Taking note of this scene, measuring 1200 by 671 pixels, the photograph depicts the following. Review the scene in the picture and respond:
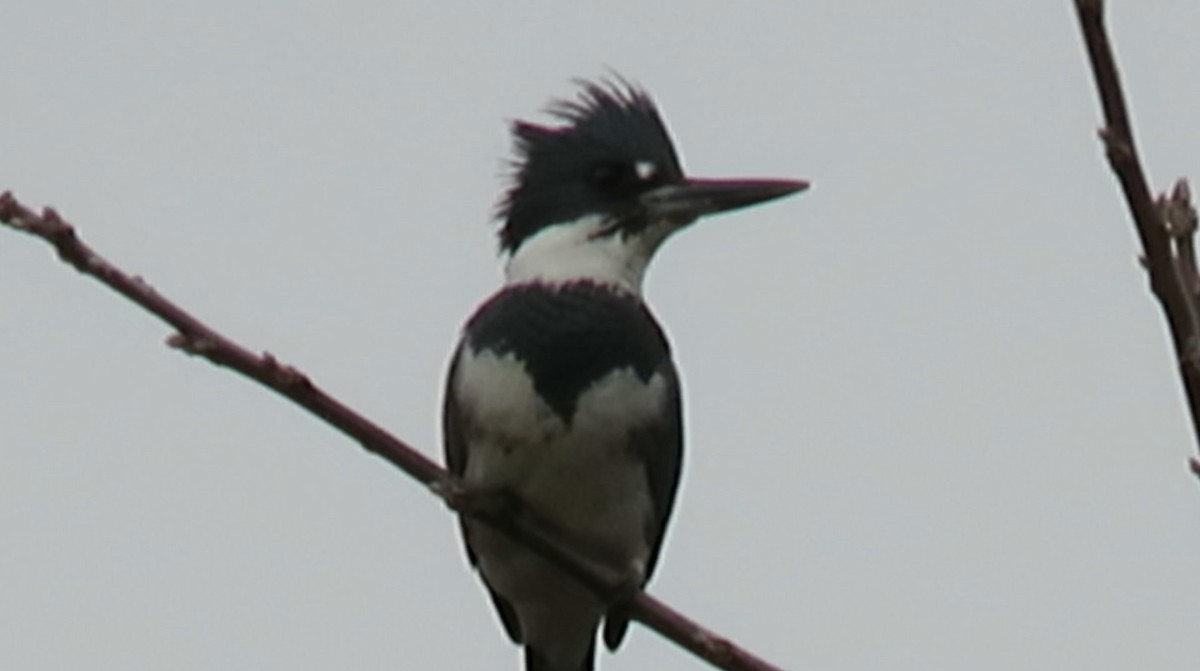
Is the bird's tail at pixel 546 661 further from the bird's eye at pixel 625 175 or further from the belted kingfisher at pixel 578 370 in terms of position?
the bird's eye at pixel 625 175

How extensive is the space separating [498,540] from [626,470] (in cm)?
42

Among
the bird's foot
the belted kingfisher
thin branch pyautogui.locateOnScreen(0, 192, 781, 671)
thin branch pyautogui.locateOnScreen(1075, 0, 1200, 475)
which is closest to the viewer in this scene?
thin branch pyautogui.locateOnScreen(1075, 0, 1200, 475)

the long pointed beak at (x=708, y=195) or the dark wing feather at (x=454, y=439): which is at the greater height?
the long pointed beak at (x=708, y=195)

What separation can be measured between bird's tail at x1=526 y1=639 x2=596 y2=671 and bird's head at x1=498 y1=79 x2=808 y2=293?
3.03 ft

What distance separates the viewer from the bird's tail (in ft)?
16.5

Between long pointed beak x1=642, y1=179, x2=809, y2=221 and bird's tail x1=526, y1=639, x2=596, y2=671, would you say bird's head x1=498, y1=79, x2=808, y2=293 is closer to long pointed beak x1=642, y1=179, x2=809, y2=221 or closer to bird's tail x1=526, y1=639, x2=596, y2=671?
long pointed beak x1=642, y1=179, x2=809, y2=221

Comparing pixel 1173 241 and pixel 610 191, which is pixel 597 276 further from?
pixel 1173 241

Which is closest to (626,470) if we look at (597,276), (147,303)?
(597,276)

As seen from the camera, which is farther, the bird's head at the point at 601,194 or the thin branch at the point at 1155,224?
the bird's head at the point at 601,194

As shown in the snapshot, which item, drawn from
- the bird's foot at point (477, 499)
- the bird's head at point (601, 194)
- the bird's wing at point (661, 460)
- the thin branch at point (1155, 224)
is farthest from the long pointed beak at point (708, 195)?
the thin branch at point (1155, 224)

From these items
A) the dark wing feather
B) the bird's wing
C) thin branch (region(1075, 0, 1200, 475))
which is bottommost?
the bird's wing

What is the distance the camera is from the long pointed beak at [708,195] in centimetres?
459

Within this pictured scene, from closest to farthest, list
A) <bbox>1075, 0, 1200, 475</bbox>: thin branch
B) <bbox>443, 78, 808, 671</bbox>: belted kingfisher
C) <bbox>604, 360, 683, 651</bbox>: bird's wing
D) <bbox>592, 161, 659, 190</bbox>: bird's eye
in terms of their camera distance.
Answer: <bbox>1075, 0, 1200, 475</bbox>: thin branch
<bbox>443, 78, 808, 671</bbox>: belted kingfisher
<bbox>604, 360, 683, 651</bbox>: bird's wing
<bbox>592, 161, 659, 190</bbox>: bird's eye

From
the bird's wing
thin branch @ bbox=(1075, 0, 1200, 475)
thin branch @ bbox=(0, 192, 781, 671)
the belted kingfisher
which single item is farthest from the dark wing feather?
Answer: thin branch @ bbox=(1075, 0, 1200, 475)
